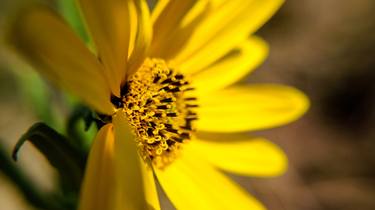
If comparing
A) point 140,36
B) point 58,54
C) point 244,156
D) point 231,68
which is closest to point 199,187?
point 244,156

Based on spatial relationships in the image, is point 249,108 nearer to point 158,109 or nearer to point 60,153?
point 158,109

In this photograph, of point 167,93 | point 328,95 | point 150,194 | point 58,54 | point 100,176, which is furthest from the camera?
point 328,95

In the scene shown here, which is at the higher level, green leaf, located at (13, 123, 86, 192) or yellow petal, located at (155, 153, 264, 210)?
yellow petal, located at (155, 153, 264, 210)

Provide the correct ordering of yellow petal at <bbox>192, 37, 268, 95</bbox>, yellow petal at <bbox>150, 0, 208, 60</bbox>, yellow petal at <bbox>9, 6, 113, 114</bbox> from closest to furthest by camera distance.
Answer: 1. yellow petal at <bbox>9, 6, 113, 114</bbox>
2. yellow petal at <bbox>150, 0, 208, 60</bbox>
3. yellow petal at <bbox>192, 37, 268, 95</bbox>

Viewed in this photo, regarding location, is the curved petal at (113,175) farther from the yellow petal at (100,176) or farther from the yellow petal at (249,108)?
the yellow petal at (249,108)

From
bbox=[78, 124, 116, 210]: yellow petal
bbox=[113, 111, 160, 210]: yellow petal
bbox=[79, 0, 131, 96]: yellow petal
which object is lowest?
bbox=[113, 111, 160, 210]: yellow petal

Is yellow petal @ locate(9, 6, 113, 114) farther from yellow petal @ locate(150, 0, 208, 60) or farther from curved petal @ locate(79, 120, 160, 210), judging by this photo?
yellow petal @ locate(150, 0, 208, 60)

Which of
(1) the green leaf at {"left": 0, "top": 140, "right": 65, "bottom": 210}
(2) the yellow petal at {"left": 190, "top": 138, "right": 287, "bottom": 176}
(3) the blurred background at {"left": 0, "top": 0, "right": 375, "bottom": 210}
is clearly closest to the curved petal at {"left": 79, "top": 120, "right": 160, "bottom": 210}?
(1) the green leaf at {"left": 0, "top": 140, "right": 65, "bottom": 210}
